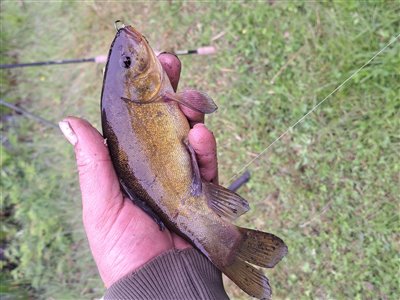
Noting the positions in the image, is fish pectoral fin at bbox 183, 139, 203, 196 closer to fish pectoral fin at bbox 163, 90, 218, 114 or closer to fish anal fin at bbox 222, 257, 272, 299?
fish pectoral fin at bbox 163, 90, 218, 114

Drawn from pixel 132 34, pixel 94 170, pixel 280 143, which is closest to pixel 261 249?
→ pixel 94 170

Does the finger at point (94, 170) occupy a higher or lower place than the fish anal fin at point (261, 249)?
higher

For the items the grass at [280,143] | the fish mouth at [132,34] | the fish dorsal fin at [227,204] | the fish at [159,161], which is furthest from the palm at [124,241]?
the grass at [280,143]

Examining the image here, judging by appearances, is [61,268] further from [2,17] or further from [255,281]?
[2,17]

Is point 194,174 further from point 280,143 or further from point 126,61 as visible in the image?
point 280,143

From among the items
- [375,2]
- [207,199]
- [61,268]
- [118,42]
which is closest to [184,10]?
[375,2]

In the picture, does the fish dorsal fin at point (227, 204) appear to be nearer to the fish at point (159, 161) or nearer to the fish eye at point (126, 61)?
the fish at point (159, 161)

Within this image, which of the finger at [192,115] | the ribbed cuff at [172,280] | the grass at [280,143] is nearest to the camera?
the ribbed cuff at [172,280]
